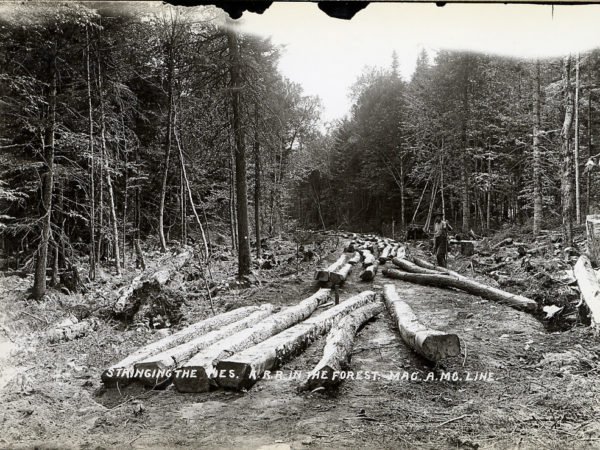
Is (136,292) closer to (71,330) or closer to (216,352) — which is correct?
(71,330)

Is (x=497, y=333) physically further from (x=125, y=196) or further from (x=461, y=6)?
(x=125, y=196)

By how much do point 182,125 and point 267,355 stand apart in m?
9.08

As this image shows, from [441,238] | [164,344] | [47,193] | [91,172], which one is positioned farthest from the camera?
[441,238]

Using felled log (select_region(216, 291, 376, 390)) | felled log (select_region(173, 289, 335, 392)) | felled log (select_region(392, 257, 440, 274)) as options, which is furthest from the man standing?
felled log (select_region(173, 289, 335, 392))

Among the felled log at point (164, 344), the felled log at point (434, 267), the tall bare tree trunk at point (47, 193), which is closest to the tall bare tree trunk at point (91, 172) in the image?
the tall bare tree trunk at point (47, 193)

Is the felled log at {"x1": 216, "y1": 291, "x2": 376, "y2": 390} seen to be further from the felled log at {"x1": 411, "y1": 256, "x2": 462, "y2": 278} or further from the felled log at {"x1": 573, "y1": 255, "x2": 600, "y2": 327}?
the felled log at {"x1": 411, "y1": 256, "x2": 462, "y2": 278}

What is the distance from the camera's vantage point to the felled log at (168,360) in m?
4.28

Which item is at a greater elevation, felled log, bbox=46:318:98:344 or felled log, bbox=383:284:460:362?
felled log, bbox=383:284:460:362

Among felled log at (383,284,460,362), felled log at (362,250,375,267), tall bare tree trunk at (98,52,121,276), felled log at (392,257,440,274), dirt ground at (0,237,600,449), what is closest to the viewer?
dirt ground at (0,237,600,449)

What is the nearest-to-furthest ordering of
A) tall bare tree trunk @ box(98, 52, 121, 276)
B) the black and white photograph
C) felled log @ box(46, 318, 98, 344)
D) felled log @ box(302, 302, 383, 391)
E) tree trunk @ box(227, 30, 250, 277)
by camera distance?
the black and white photograph
felled log @ box(302, 302, 383, 391)
felled log @ box(46, 318, 98, 344)
tall bare tree trunk @ box(98, 52, 121, 276)
tree trunk @ box(227, 30, 250, 277)

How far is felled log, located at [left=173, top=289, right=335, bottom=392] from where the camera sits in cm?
415

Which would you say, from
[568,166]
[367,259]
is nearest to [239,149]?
[367,259]

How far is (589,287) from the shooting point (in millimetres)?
5586

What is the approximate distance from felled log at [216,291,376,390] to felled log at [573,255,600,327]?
354cm
